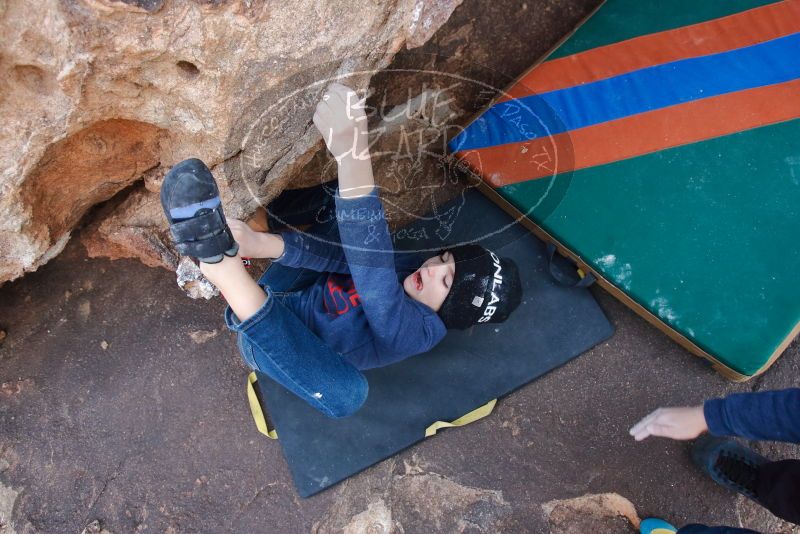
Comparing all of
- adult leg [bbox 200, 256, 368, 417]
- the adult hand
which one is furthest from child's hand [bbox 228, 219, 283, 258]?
the adult hand

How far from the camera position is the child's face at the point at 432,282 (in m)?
1.59

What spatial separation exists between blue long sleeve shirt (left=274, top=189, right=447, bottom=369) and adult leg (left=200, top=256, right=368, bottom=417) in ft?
0.33

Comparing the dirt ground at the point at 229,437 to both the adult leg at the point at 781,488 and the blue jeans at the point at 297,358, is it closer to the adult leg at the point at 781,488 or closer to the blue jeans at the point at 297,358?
the adult leg at the point at 781,488

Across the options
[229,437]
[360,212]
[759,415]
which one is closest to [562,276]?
[759,415]

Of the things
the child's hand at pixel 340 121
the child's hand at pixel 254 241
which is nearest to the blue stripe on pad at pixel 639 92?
the child's hand at pixel 340 121

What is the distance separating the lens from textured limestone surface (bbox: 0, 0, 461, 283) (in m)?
1.14

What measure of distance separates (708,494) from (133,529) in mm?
2115

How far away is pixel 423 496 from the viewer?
2041mm

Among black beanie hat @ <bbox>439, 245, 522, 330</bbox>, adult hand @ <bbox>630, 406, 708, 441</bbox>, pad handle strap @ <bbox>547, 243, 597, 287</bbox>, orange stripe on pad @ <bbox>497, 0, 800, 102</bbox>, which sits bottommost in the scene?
adult hand @ <bbox>630, 406, 708, 441</bbox>

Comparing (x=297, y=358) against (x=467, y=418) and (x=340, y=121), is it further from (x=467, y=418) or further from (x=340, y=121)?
(x=467, y=418)

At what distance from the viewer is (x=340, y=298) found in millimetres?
1688

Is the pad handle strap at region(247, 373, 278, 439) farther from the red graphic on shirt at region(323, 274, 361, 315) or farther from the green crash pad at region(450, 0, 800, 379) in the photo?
the green crash pad at region(450, 0, 800, 379)

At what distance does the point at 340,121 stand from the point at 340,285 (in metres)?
0.57

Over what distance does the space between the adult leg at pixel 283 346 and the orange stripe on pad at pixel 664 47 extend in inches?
43.0
